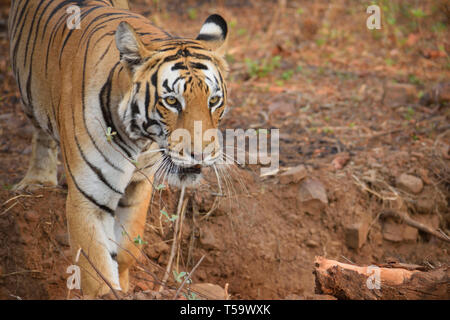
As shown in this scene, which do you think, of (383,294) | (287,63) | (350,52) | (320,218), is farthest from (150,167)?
(350,52)

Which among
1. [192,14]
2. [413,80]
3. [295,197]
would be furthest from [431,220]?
[192,14]

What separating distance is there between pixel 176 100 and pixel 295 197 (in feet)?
7.54

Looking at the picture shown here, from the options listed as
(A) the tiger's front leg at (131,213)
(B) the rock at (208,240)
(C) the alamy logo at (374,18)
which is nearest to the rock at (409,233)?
(B) the rock at (208,240)

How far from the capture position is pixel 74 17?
3859mm

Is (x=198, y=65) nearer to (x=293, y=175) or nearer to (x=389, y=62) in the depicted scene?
(x=293, y=175)

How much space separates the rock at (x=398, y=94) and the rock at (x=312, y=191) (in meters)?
1.80

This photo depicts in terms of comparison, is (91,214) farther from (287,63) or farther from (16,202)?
(287,63)

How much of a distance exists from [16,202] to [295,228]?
2356mm

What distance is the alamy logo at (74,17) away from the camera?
3783mm

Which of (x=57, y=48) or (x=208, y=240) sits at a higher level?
(x=57, y=48)

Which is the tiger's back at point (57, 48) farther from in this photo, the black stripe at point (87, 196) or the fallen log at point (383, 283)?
the fallen log at point (383, 283)

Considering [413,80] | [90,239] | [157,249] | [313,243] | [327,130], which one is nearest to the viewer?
[90,239]

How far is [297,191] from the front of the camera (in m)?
5.09

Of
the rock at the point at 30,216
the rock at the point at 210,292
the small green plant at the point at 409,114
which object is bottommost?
the rock at the point at 30,216
